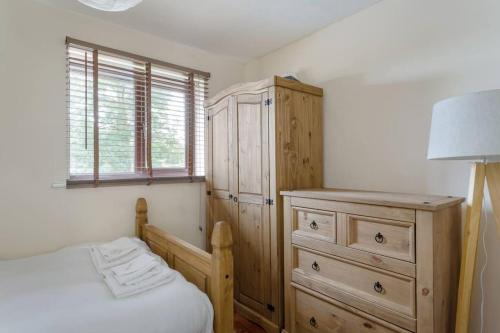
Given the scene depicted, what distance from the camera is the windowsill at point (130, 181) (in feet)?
6.79

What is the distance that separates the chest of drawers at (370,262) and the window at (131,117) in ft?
4.06

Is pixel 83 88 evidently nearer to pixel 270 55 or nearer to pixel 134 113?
pixel 134 113

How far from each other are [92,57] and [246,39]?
1.27m

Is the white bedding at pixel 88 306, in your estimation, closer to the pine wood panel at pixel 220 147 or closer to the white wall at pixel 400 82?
the pine wood panel at pixel 220 147

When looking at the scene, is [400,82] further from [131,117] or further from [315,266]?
[131,117]

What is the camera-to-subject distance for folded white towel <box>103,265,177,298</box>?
132cm

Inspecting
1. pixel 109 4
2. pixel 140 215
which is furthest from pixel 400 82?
pixel 140 215

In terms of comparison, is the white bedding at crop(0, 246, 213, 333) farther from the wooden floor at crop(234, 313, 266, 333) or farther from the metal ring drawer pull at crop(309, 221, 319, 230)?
the wooden floor at crop(234, 313, 266, 333)

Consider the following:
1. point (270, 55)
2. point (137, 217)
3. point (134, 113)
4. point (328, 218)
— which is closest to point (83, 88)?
point (134, 113)

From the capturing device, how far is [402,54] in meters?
1.84

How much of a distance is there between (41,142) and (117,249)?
931 mm

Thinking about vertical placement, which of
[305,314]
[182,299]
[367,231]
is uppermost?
[367,231]

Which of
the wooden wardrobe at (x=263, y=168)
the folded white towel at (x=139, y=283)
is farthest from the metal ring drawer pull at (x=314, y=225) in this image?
the folded white towel at (x=139, y=283)

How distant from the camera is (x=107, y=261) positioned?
5.57 ft
